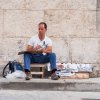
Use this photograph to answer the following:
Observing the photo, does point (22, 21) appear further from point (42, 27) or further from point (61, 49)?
point (61, 49)

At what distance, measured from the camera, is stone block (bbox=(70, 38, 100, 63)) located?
9.48 metres

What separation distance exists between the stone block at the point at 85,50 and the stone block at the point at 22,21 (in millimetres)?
998

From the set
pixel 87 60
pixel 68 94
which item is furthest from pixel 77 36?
pixel 68 94

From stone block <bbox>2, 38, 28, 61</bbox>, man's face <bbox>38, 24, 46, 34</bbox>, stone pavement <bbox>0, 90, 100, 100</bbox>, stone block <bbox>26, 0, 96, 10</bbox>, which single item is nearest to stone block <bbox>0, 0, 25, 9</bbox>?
stone block <bbox>26, 0, 96, 10</bbox>

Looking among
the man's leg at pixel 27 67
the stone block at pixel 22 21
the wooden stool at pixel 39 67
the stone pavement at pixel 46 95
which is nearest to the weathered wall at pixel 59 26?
the stone block at pixel 22 21

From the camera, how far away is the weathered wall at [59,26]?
9469 mm

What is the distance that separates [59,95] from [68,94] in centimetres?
21

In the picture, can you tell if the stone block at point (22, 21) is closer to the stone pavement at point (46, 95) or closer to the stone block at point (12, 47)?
the stone block at point (12, 47)

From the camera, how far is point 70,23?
9492 millimetres

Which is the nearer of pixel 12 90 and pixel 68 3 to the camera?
pixel 12 90

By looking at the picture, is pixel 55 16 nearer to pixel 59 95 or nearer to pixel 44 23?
pixel 44 23

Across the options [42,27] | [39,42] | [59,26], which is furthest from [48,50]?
[59,26]

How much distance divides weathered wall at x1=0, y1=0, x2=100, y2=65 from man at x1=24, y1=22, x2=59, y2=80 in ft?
1.74

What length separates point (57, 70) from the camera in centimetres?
902
